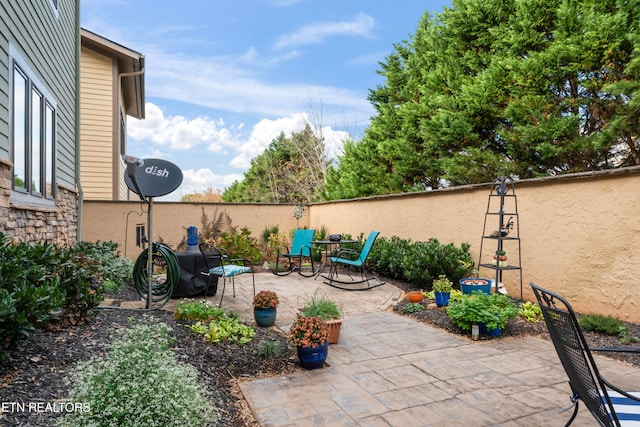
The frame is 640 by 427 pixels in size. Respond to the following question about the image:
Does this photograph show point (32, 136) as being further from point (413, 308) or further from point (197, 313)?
point (413, 308)

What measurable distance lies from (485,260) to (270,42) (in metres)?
9.37

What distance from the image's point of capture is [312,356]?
302 centimetres

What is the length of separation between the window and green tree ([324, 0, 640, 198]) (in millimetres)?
6409

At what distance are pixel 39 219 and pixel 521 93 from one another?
23.3 feet

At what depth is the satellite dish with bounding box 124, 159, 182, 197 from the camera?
439 centimetres

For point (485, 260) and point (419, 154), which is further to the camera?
point (419, 154)

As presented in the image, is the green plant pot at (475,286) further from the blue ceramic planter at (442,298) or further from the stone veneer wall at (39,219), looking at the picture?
the stone veneer wall at (39,219)

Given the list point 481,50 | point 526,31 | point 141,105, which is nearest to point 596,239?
point 526,31

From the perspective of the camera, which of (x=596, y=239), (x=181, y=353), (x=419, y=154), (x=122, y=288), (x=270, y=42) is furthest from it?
(x=270, y=42)

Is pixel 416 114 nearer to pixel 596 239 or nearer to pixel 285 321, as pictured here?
pixel 596 239

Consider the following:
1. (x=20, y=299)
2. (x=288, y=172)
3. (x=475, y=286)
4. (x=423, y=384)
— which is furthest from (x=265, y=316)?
(x=288, y=172)

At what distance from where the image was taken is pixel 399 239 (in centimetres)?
732

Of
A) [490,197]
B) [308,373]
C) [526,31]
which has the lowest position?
[308,373]

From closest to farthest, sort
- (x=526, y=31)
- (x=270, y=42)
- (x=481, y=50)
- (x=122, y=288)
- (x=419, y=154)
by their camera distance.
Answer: (x=122, y=288) < (x=526, y=31) < (x=481, y=50) < (x=419, y=154) < (x=270, y=42)
